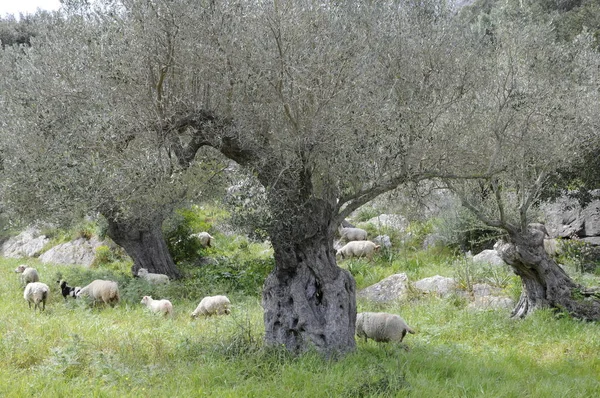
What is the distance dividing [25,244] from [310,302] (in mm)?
24416

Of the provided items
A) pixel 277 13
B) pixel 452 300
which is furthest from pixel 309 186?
pixel 452 300

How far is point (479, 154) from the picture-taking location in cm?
913

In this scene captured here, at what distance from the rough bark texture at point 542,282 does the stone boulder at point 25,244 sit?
75.2 feet

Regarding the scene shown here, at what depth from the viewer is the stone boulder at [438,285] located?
1482 cm

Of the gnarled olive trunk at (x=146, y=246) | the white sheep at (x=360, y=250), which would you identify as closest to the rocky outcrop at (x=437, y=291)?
the white sheep at (x=360, y=250)

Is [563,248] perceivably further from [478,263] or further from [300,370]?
[300,370]

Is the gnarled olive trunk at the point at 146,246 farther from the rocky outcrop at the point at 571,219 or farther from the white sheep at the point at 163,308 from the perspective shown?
the rocky outcrop at the point at 571,219

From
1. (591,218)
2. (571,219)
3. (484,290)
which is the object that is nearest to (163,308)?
(484,290)

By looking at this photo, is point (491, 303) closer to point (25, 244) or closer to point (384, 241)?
point (384, 241)

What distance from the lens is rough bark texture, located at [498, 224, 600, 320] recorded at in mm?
11977

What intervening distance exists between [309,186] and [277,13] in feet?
8.54

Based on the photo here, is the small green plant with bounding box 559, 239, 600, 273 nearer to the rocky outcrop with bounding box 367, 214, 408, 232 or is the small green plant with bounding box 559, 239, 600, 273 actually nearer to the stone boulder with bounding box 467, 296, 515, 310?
the stone boulder with bounding box 467, 296, 515, 310

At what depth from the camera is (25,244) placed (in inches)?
1125

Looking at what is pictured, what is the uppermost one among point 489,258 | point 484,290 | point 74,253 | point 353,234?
point 353,234
